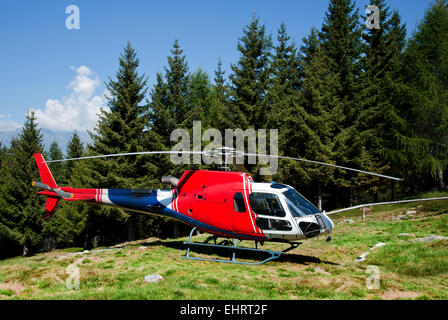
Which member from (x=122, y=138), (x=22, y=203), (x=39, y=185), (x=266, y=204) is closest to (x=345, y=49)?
(x=122, y=138)

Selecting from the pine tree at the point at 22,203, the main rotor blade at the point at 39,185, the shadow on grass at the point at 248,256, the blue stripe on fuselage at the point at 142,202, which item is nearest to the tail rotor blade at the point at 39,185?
the main rotor blade at the point at 39,185

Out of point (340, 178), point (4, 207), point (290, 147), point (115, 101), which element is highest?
point (115, 101)

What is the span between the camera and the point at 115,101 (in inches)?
1017

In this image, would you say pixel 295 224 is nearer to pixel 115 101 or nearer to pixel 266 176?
pixel 266 176

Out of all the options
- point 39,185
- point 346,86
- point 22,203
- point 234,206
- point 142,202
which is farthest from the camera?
point 22,203

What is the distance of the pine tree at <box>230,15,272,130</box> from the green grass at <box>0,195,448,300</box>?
14608 millimetres

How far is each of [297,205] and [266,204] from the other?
0.89 meters

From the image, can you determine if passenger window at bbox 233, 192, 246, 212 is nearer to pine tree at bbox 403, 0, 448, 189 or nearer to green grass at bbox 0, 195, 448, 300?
green grass at bbox 0, 195, 448, 300

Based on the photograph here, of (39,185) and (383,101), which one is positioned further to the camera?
(383,101)

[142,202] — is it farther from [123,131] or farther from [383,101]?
[383,101]

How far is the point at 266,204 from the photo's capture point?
9.46 metres
